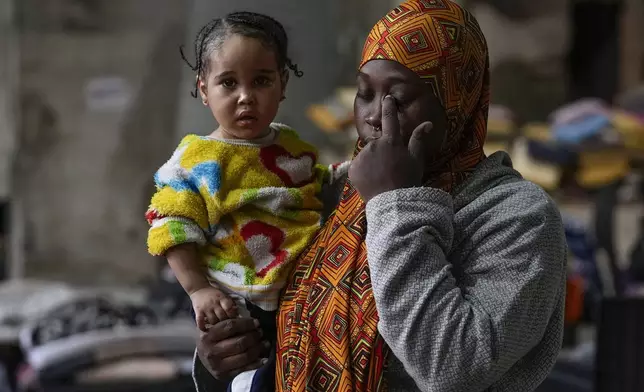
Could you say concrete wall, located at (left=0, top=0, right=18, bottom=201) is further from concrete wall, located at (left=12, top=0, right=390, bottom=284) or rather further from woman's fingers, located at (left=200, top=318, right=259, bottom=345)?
woman's fingers, located at (left=200, top=318, right=259, bottom=345)

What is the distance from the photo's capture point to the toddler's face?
1.69 meters

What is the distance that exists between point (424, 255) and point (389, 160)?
0.15 m

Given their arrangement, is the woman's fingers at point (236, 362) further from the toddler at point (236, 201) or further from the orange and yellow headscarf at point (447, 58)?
the orange and yellow headscarf at point (447, 58)

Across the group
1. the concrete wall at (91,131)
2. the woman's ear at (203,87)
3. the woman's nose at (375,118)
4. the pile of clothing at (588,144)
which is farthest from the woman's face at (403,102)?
the concrete wall at (91,131)

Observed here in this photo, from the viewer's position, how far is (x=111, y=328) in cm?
449

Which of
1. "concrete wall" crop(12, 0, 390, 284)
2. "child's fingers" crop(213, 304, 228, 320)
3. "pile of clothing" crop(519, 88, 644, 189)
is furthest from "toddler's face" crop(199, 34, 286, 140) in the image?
"concrete wall" crop(12, 0, 390, 284)

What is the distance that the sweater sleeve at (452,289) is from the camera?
55.0 inches

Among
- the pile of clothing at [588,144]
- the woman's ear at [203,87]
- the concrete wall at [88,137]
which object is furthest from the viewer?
the concrete wall at [88,137]

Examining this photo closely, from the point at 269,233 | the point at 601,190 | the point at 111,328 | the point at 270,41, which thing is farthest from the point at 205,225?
the point at 601,190

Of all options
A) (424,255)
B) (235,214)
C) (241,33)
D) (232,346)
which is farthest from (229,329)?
(241,33)

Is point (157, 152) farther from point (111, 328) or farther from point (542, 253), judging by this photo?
point (542, 253)

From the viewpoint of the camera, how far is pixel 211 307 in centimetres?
166

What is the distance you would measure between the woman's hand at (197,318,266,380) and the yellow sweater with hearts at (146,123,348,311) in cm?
5

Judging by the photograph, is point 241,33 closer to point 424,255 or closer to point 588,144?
point 424,255
